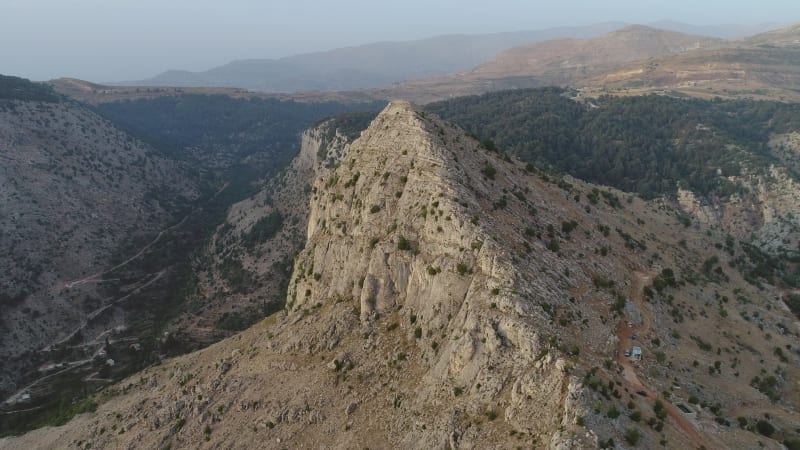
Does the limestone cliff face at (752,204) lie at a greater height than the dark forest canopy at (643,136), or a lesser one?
lesser

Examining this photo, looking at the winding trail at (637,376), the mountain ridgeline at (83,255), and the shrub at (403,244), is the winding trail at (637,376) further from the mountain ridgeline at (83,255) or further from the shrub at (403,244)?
the mountain ridgeline at (83,255)

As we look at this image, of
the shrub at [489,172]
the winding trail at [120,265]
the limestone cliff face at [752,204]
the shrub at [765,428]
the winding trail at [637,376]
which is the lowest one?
the winding trail at [120,265]

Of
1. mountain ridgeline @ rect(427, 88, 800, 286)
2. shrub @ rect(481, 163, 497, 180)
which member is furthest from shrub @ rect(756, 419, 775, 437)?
mountain ridgeline @ rect(427, 88, 800, 286)

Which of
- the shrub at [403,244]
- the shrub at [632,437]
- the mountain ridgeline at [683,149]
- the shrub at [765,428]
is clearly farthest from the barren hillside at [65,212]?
the shrub at [765,428]

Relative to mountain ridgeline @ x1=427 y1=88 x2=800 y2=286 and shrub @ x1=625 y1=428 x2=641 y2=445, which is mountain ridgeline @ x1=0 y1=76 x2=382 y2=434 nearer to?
shrub @ x1=625 y1=428 x2=641 y2=445

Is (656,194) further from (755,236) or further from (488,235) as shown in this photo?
(488,235)

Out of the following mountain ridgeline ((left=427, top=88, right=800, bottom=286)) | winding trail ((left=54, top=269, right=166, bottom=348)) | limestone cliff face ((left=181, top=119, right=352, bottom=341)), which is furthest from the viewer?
mountain ridgeline ((left=427, top=88, right=800, bottom=286))

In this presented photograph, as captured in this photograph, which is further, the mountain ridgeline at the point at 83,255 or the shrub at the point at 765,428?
the mountain ridgeline at the point at 83,255
